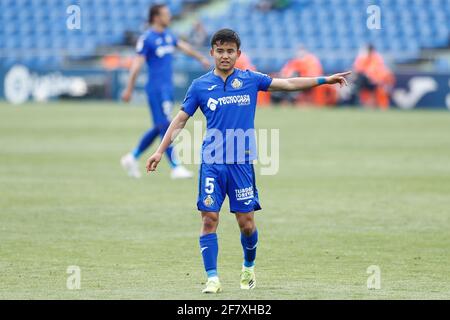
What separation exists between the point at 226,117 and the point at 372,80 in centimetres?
2612

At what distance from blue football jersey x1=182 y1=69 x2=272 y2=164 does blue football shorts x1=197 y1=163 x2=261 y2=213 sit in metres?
0.07

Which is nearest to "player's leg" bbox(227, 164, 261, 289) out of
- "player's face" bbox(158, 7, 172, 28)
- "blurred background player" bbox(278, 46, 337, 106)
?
"player's face" bbox(158, 7, 172, 28)

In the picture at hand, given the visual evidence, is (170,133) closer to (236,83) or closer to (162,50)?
(236,83)

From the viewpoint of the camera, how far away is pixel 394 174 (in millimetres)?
17391

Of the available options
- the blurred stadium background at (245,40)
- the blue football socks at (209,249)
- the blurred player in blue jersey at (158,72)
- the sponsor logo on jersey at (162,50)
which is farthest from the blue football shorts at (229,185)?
the blurred stadium background at (245,40)

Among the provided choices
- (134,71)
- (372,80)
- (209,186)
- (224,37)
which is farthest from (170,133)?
(372,80)

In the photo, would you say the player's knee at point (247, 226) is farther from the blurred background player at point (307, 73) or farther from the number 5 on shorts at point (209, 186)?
the blurred background player at point (307, 73)

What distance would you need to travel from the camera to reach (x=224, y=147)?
849cm

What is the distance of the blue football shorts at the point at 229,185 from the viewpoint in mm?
8414

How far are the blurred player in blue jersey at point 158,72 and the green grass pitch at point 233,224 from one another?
1.41ft

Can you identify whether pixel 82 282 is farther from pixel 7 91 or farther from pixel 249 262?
pixel 7 91

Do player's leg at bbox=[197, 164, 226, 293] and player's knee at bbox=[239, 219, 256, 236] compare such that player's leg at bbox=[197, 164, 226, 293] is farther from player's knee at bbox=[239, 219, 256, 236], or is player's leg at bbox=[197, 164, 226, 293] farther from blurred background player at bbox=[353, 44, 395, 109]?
blurred background player at bbox=[353, 44, 395, 109]

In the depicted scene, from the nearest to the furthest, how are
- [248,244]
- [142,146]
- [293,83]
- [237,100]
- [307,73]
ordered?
[237,100] → [248,244] → [293,83] → [142,146] → [307,73]
